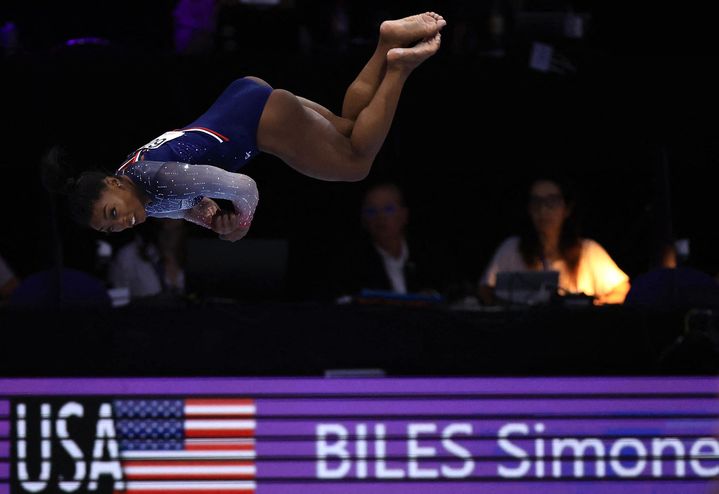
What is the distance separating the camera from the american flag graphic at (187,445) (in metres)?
5.76

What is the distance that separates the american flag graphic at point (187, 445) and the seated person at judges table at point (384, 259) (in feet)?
3.53

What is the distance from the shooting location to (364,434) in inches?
229

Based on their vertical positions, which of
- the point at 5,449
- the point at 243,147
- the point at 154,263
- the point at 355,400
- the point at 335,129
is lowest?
the point at 5,449

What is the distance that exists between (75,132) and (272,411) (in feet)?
6.83

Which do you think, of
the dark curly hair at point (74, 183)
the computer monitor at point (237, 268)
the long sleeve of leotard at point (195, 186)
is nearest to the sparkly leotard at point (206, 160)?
the long sleeve of leotard at point (195, 186)

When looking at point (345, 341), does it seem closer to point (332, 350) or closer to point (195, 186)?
point (332, 350)

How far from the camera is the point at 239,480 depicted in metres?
5.83

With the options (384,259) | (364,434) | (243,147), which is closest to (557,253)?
(384,259)

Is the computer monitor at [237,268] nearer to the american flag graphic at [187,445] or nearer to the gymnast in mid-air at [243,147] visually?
the american flag graphic at [187,445]

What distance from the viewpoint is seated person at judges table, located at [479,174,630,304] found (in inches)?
258

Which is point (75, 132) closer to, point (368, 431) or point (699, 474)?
point (368, 431)

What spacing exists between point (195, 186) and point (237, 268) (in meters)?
2.17

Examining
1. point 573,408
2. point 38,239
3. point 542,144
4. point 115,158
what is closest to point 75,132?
point 115,158

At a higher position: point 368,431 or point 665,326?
point 665,326
